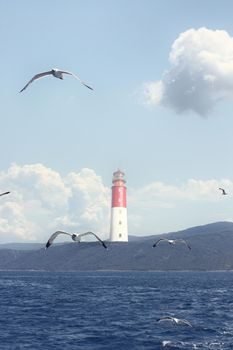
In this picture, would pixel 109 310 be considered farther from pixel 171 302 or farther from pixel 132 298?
pixel 132 298

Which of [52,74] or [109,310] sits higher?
[52,74]

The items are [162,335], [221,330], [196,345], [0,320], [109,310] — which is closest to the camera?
[196,345]

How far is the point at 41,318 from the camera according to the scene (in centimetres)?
6950

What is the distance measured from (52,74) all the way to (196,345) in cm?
2855

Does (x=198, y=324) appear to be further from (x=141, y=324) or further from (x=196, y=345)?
(x=196, y=345)

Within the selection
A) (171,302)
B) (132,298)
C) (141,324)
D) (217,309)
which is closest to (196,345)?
(141,324)

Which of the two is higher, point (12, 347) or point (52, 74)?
point (52, 74)

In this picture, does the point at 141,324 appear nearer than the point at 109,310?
Yes

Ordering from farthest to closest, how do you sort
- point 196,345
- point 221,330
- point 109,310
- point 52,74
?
point 109,310 → point 221,330 → point 196,345 → point 52,74

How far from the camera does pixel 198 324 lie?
2454 inches

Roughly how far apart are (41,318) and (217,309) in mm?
25326

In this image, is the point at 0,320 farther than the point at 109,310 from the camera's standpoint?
No

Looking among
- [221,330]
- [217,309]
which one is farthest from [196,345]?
[217,309]

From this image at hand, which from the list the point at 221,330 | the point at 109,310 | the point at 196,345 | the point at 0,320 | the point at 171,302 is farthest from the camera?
the point at 171,302
